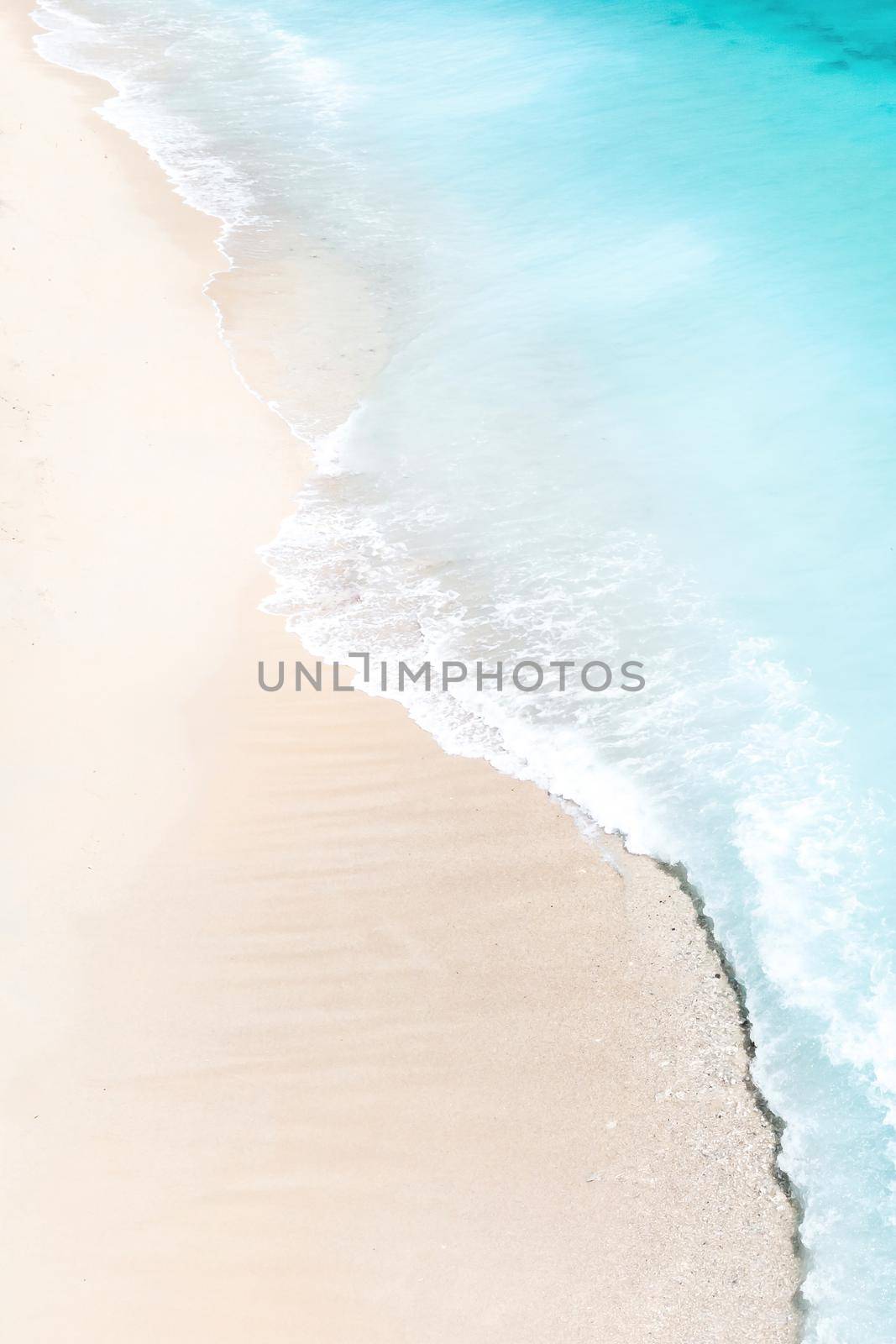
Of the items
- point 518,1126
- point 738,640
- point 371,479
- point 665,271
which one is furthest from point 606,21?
point 518,1126

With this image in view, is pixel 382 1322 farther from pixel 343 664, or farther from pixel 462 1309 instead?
pixel 343 664

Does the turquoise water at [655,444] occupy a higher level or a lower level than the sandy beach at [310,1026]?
higher

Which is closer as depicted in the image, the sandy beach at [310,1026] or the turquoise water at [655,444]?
the sandy beach at [310,1026]

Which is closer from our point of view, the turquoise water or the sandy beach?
the sandy beach

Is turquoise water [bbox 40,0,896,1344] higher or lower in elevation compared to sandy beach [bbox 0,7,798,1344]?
higher
